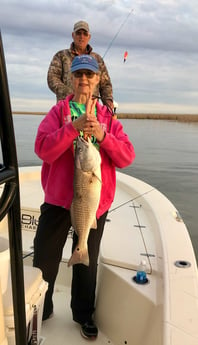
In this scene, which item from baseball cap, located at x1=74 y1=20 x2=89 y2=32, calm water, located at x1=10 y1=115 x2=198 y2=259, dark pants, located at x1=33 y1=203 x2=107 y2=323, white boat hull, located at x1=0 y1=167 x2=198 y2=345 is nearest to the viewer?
white boat hull, located at x1=0 y1=167 x2=198 y2=345

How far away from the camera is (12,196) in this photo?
1.13 m

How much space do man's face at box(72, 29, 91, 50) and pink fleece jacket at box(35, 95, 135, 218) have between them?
4.34ft

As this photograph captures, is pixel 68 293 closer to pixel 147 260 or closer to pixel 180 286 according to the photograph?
pixel 147 260

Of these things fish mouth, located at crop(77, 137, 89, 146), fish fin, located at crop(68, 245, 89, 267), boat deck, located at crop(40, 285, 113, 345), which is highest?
fish mouth, located at crop(77, 137, 89, 146)

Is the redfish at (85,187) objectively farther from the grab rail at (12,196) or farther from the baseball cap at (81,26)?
the baseball cap at (81,26)

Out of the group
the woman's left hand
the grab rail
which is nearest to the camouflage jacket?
the woman's left hand

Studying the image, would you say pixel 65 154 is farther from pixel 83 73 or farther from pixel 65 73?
pixel 65 73

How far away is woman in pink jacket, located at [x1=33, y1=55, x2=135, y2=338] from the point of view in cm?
208

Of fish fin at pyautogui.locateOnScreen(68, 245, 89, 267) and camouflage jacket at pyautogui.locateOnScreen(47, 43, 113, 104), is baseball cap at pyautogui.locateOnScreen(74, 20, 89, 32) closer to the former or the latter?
camouflage jacket at pyautogui.locateOnScreen(47, 43, 113, 104)

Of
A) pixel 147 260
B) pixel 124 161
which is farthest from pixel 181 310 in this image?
pixel 124 161

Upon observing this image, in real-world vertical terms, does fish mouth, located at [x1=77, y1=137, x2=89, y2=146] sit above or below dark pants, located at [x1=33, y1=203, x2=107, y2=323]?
above

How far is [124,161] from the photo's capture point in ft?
7.30

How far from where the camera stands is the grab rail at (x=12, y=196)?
105 cm

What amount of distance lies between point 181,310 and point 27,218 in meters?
2.22
